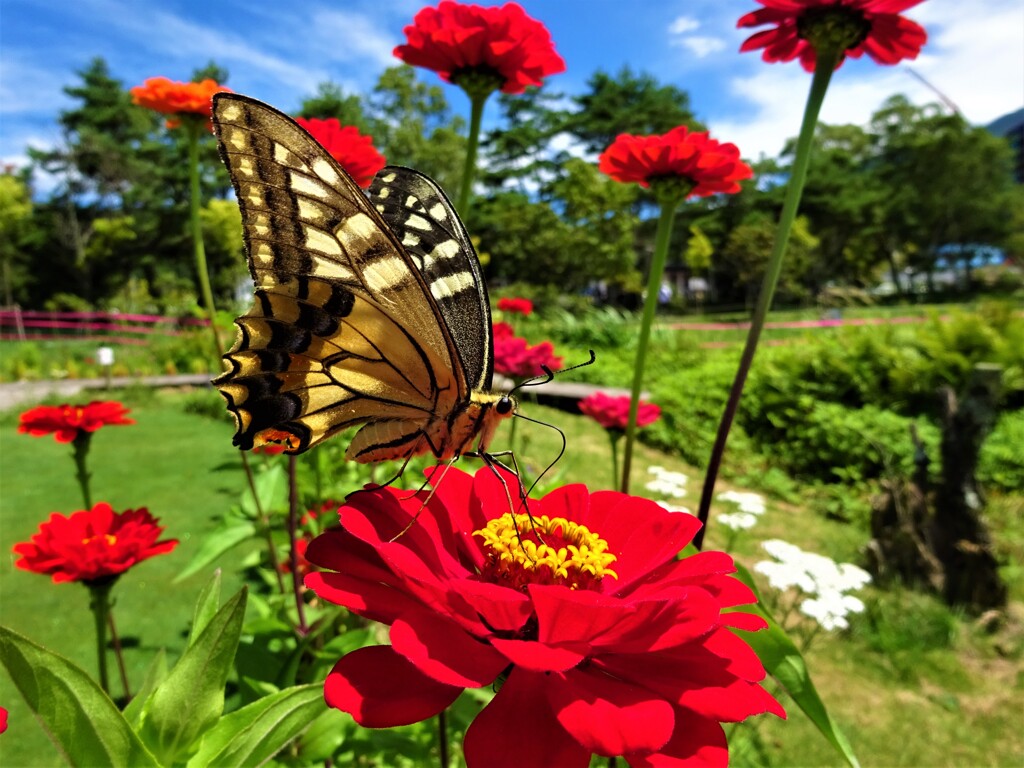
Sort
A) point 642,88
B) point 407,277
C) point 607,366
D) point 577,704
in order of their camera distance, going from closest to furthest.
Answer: point 577,704 → point 407,277 → point 607,366 → point 642,88

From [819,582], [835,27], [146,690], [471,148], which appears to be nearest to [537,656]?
[146,690]

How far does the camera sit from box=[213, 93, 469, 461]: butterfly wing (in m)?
0.89

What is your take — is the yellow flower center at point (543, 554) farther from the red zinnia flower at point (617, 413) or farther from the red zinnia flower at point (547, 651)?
the red zinnia flower at point (617, 413)

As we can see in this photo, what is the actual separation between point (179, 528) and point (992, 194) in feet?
121

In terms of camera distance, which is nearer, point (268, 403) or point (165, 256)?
point (268, 403)

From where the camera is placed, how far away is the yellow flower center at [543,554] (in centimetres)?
67

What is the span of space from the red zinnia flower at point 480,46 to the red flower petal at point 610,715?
1284mm

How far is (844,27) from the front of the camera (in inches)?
37.1

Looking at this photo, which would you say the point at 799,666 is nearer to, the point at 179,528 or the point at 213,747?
the point at 213,747

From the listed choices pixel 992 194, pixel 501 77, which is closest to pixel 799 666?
pixel 501 77

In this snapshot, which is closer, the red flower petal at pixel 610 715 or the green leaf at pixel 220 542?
the red flower petal at pixel 610 715

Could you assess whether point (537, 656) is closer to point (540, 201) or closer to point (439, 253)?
point (439, 253)

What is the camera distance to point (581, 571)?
2.23 ft

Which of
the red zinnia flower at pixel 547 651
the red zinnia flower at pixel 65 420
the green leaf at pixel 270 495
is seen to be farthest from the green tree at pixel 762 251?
the red zinnia flower at pixel 547 651
